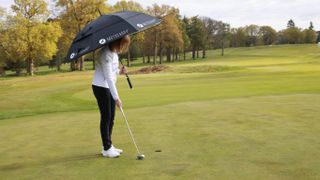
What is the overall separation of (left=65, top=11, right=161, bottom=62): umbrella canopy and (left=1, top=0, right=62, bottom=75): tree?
54608 millimetres

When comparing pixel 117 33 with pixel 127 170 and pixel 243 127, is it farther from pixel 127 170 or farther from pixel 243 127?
pixel 243 127

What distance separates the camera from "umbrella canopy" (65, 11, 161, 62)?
640 centimetres

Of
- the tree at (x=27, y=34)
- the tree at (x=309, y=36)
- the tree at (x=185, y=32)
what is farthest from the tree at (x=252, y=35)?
the tree at (x=27, y=34)

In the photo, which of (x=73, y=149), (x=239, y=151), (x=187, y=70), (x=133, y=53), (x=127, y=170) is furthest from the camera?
(x=133, y=53)

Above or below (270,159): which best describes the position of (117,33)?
above

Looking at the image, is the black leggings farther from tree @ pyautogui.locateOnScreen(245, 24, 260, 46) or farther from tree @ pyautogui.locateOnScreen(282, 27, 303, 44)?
tree @ pyautogui.locateOnScreen(245, 24, 260, 46)

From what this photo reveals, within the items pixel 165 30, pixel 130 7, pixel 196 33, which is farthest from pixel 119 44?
pixel 196 33

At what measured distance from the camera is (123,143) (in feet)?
26.8

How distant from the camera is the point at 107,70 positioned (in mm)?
6969

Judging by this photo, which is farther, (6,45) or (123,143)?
(6,45)

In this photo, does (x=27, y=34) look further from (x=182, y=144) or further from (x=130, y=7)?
(x=182, y=144)

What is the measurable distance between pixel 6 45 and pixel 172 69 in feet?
86.8

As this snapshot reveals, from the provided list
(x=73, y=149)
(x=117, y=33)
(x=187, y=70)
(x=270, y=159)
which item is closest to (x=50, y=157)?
(x=73, y=149)

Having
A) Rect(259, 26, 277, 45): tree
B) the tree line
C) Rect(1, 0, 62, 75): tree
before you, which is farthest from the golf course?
Rect(259, 26, 277, 45): tree
